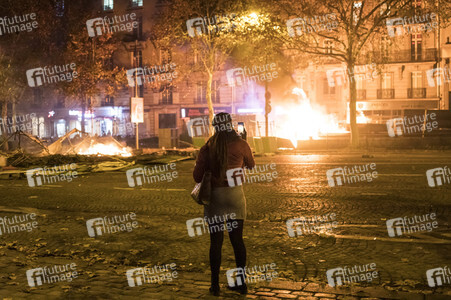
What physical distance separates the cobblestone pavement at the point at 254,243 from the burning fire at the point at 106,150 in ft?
42.0

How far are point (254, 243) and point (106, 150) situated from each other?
21.0m

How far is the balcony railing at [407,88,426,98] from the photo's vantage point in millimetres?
47219

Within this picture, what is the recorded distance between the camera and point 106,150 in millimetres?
26406

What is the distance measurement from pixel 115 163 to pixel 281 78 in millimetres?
29037

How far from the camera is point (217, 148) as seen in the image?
15.4 ft

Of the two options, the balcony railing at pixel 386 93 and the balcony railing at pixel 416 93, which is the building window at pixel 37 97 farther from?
the balcony railing at pixel 416 93

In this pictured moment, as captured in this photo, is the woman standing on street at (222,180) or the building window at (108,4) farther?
the building window at (108,4)

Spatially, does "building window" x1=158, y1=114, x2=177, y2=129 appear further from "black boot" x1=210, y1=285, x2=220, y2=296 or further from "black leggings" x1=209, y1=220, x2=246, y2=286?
"black boot" x1=210, y1=285, x2=220, y2=296

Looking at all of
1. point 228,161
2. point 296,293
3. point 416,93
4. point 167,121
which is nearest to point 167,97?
point 167,121

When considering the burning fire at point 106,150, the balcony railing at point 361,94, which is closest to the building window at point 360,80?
the balcony railing at point 361,94

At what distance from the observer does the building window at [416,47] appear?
47.7 m

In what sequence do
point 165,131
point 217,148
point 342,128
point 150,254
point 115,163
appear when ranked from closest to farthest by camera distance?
point 217,148
point 150,254
point 115,163
point 165,131
point 342,128

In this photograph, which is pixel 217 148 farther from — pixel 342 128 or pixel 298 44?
pixel 342 128

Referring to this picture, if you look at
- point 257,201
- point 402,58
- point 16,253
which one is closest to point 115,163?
point 257,201
